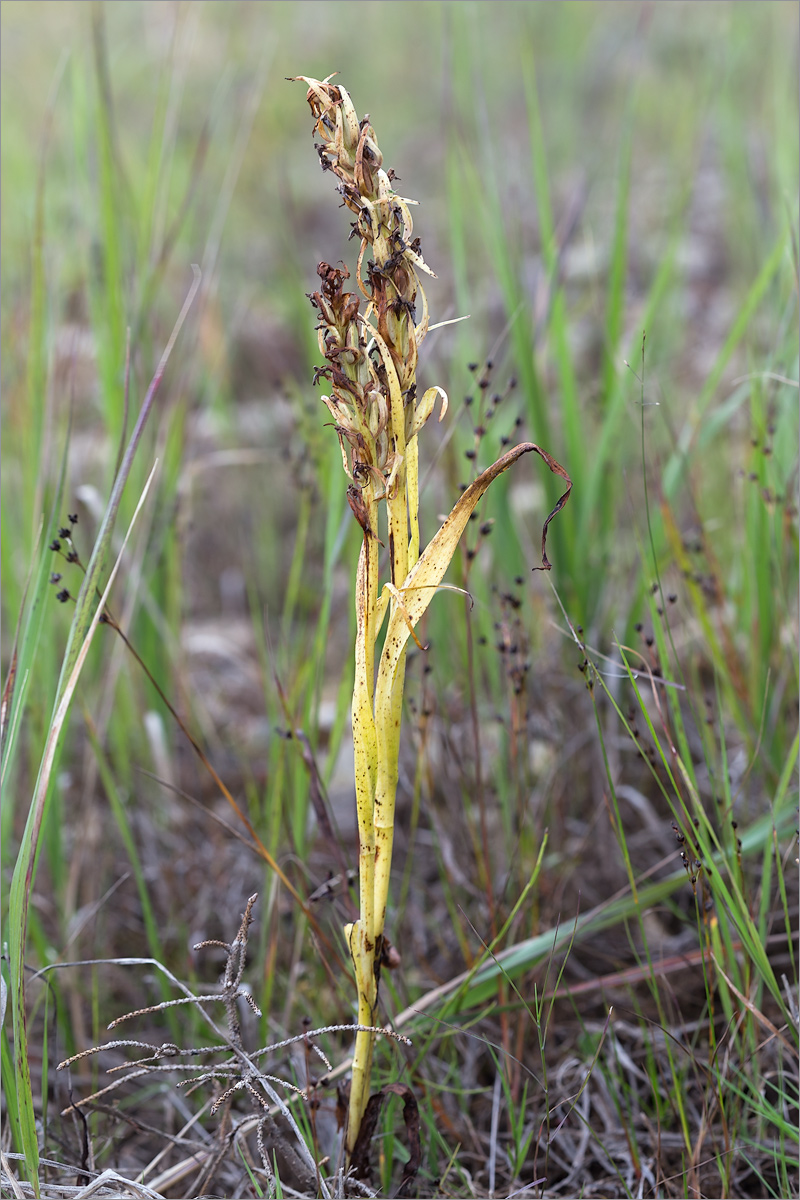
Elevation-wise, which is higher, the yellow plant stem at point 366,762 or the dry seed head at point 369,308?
the dry seed head at point 369,308

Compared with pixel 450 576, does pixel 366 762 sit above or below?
below

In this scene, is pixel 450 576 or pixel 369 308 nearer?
pixel 369 308

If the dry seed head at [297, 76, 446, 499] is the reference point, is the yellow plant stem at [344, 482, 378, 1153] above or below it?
below

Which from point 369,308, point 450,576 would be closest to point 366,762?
point 369,308

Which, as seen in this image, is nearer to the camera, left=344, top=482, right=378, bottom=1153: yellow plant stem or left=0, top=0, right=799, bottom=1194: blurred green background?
left=344, top=482, right=378, bottom=1153: yellow plant stem

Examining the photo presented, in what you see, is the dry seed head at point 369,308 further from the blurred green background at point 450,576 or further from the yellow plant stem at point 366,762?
the blurred green background at point 450,576

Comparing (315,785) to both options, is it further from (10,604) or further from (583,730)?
(10,604)

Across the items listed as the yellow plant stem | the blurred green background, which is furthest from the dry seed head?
the blurred green background

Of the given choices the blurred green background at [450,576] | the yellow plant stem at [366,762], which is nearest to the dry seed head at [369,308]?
the yellow plant stem at [366,762]

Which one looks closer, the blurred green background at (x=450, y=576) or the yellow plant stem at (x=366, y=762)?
the yellow plant stem at (x=366, y=762)

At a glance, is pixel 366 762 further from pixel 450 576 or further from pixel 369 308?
pixel 450 576

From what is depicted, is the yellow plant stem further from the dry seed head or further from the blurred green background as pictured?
the blurred green background
